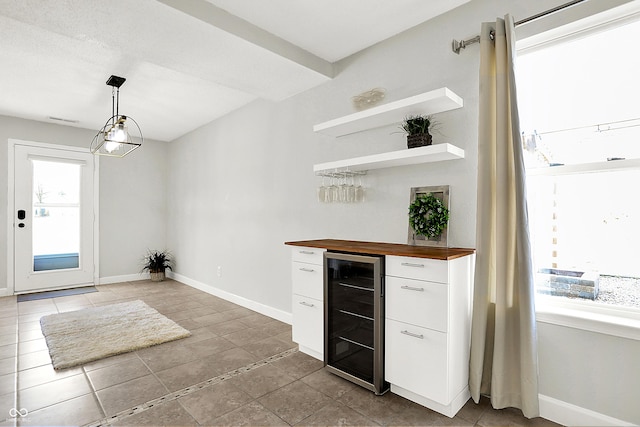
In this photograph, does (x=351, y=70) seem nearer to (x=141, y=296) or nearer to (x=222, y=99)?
(x=222, y=99)

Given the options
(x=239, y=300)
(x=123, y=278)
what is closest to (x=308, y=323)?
(x=239, y=300)

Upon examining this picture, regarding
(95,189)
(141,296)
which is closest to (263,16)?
(141,296)

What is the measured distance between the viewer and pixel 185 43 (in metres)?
2.44

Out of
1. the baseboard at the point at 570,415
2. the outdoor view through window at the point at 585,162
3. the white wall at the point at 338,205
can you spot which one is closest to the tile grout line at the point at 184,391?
the white wall at the point at 338,205

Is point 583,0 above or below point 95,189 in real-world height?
above

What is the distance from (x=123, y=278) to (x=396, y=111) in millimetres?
5584

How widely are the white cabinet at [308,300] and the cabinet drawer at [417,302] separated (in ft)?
2.06

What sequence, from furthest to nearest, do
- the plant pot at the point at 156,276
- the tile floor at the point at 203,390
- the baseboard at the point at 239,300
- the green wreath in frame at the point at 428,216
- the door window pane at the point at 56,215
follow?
1. the plant pot at the point at 156,276
2. the door window pane at the point at 56,215
3. the baseboard at the point at 239,300
4. the green wreath in frame at the point at 428,216
5. the tile floor at the point at 203,390

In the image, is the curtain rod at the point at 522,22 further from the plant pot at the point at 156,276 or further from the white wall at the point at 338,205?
the plant pot at the point at 156,276

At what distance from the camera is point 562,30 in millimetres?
1952

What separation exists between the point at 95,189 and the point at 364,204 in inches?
191

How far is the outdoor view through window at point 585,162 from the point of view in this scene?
5.98ft

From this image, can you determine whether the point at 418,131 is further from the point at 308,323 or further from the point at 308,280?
the point at 308,323

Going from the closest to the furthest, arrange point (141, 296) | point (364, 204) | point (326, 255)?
point (326, 255), point (364, 204), point (141, 296)
